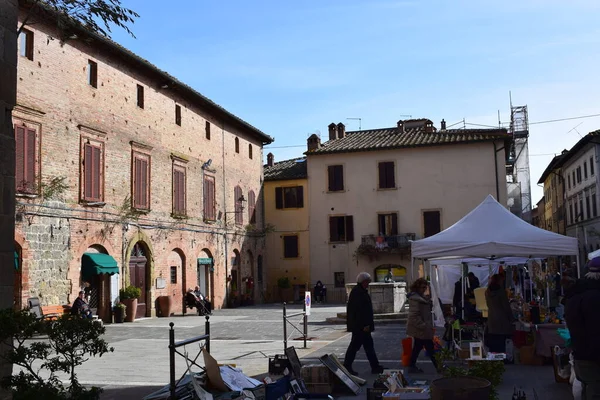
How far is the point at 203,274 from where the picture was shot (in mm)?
28609

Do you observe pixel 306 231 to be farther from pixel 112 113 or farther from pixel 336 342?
pixel 336 342

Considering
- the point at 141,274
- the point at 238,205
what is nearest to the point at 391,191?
the point at 238,205

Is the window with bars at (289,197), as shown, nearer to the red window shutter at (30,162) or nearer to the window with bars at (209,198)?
the window with bars at (209,198)

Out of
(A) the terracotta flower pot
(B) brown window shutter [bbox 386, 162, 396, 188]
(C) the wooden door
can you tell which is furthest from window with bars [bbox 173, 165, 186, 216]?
(B) brown window shutter [bbox 386, 162, 396, 188]

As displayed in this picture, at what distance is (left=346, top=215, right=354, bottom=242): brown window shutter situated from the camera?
3559cm

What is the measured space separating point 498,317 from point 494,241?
4.14 feet

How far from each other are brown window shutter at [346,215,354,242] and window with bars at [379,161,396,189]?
246 centimetres

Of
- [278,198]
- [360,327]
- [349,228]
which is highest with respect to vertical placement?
[278,198]

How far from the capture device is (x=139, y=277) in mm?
23188

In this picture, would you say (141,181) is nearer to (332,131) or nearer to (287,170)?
(287,170)

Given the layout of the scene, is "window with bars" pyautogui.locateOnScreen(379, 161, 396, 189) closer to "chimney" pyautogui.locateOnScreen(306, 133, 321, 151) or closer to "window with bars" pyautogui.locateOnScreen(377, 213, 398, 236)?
"window with bars" pyautogui.locateOnScreen(377, 213, 398, 236)

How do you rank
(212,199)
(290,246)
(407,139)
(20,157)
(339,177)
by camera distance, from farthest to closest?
1. (290,246)
2. (339,177)
3. (407,139)
4. (212,199)
5. (20,157)

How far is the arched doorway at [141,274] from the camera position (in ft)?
74.7

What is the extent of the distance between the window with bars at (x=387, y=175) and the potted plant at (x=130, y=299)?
17.6 m
